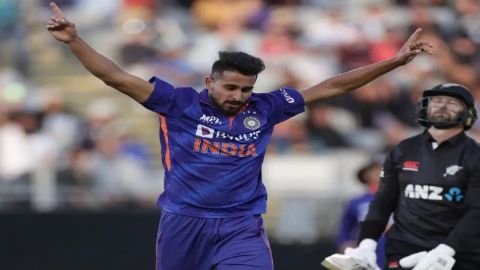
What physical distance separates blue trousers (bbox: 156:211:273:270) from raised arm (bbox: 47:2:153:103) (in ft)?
2.64

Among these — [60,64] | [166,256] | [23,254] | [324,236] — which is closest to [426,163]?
[166,256]

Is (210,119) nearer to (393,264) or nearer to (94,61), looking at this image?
(94,61)

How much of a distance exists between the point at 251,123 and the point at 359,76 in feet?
2.51

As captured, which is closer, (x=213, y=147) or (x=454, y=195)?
(x=213, y=147)

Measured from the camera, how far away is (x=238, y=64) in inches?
276

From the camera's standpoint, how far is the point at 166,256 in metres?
7.17

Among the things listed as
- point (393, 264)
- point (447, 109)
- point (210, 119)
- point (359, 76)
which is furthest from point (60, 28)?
point (393, 264)

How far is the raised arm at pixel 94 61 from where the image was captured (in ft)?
21.6

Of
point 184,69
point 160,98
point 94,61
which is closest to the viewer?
point 94,61

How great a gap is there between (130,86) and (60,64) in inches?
322

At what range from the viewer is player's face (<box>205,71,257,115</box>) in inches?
276

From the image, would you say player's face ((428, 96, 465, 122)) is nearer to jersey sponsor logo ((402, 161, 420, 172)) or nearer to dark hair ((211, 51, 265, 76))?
jersey sponsor logo ((402, 161, 420, 172))

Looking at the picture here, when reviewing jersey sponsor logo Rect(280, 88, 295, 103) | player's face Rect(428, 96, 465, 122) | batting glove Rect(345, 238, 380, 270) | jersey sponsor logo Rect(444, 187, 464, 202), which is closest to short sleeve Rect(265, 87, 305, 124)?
jersey sponsor logo Rect(280, 88, 295, 103)

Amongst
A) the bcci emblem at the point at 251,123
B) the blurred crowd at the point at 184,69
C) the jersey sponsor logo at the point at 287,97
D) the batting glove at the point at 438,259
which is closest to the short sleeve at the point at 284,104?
the jersey sponsor logo at the point at 287,97
